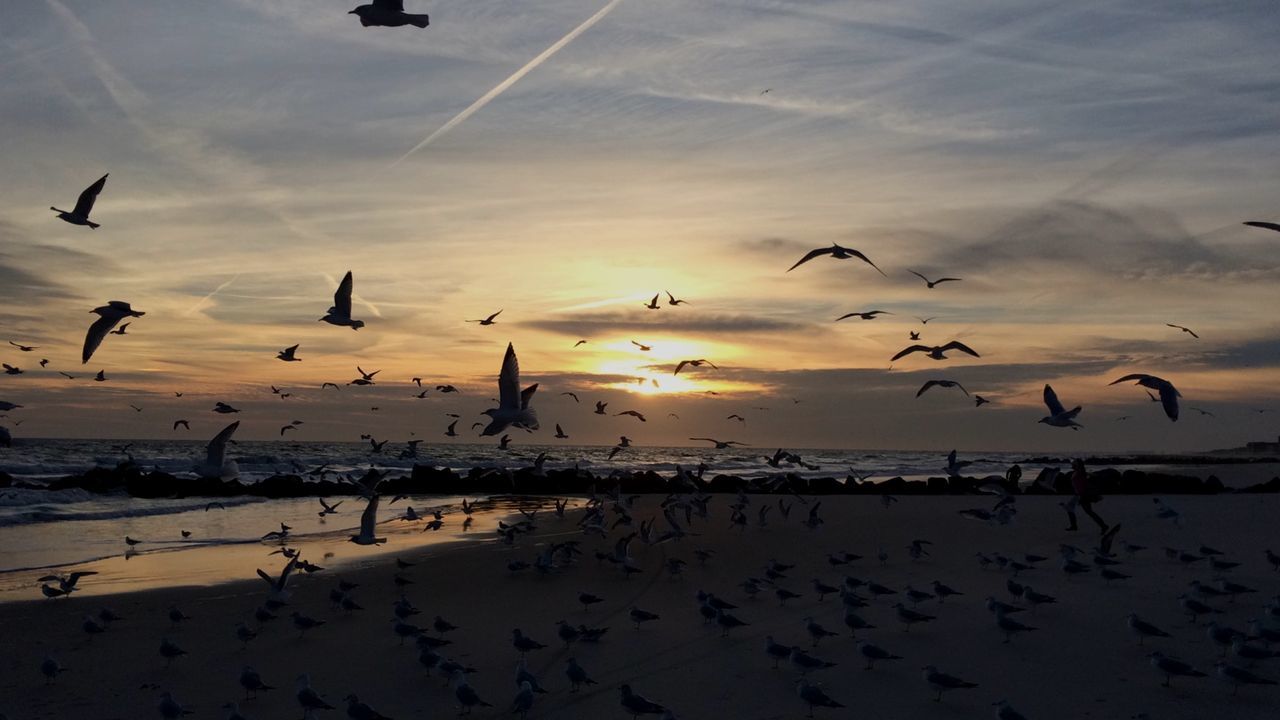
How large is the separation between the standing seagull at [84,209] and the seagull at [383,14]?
5.48 metres

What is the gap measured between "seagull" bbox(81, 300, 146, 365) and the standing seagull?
1172 millimetres

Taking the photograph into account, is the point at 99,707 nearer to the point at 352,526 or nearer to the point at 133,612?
the point at 133,612

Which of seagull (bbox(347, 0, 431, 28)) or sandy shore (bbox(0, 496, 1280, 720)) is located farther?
seagull (bbox(347, 0, 431, 28))

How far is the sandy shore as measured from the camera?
9.08m

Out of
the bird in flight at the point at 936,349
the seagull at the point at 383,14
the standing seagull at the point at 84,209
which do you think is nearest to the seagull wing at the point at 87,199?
the standing seagull at the point at 84,209

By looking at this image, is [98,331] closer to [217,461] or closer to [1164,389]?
[217,461]

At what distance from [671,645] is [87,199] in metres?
10.3

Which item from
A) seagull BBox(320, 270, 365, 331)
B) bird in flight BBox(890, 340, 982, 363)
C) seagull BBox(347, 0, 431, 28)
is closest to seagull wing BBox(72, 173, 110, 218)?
seagull BBox(320, 270, 365, 331)

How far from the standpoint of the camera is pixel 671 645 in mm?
11312

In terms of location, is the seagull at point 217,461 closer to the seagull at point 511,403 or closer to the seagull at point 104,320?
the seagull at point 104,320

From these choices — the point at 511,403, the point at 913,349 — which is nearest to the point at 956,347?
the point at 913,349

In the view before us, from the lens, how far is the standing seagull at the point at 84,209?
1372cm

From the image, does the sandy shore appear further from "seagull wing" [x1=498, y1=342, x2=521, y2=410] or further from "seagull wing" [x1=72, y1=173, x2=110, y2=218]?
"seagull wing" [x1=72, y1=173, x2=110, y2=218]

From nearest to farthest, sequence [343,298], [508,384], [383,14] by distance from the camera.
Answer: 1. [383,14]
2. [508,384]
3. [343,298]
